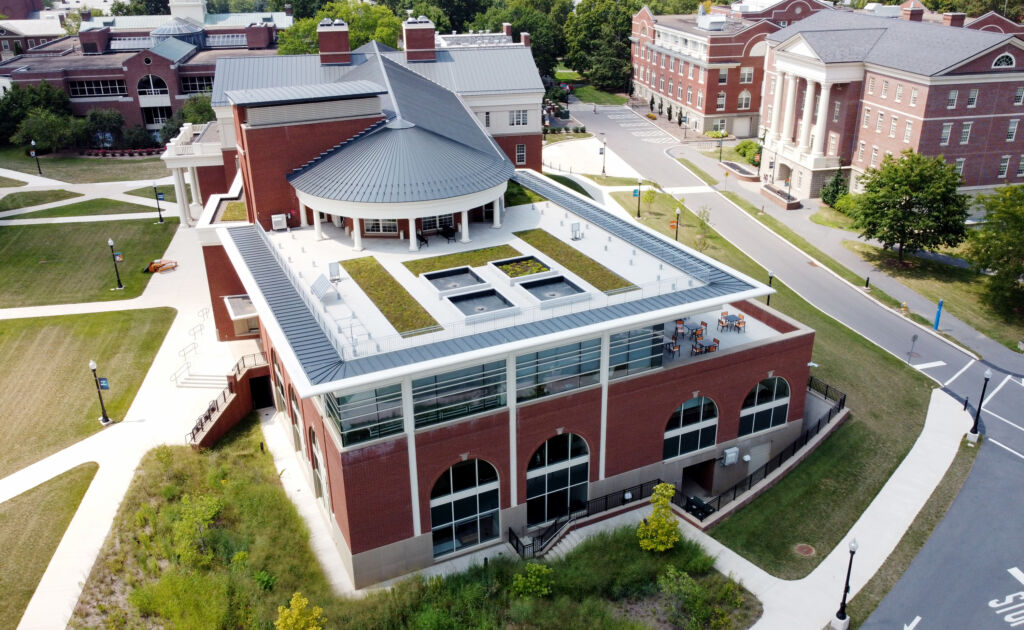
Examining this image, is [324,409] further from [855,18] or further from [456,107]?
[855,18]

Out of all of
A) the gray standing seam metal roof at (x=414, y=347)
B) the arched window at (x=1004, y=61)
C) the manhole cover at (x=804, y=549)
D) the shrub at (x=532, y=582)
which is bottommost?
the manhole cover at (x=804, y=549)

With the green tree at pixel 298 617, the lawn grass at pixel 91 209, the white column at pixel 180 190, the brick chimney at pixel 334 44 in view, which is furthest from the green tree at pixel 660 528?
the lawn grass at pixel 91 209

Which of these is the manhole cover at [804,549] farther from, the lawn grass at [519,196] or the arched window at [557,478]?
the lawn grass at [519,196]

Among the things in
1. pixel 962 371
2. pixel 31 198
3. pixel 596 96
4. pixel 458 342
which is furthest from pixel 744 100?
pixel 458 342

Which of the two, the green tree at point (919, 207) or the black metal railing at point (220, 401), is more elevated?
the green tree at point (919, 207)

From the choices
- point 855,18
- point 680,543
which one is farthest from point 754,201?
point 680,543

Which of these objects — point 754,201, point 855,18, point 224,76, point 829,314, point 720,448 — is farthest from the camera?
point 855,18

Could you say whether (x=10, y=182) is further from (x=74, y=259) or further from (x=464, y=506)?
(x=464, y=506)
